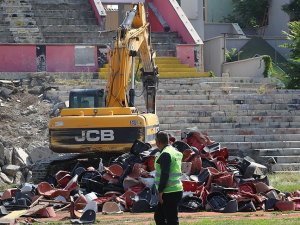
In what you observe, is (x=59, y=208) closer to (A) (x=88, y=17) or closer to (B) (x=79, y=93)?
(B) (x=79, y=93)

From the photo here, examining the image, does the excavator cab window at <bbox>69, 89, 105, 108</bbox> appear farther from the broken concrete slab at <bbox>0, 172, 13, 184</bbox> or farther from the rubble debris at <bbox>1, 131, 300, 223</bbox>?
the rubble debris at <bbox>1, 131, 300, 223</bbox>

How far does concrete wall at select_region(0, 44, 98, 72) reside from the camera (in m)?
31.9

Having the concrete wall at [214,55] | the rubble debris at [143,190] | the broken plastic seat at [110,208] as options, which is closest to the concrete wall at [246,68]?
the concrete wall at [214,55]

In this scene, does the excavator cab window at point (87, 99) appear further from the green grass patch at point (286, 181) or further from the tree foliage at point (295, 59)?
the tree foliage at point (295, 59)

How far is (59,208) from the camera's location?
56.5 feet

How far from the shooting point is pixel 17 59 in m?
32.0

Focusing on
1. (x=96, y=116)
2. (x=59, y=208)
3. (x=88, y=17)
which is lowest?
(x=59, y=208)

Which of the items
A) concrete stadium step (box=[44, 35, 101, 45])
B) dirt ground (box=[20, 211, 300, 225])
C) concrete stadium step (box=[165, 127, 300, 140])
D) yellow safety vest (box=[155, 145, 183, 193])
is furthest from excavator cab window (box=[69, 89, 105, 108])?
concrete stadium step (box=[44, 35, 101, 45])

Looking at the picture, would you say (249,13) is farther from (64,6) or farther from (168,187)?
(168,187)

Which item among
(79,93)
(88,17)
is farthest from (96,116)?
(88,17)

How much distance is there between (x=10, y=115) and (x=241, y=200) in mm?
11330

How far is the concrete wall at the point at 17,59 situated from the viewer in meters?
31.9

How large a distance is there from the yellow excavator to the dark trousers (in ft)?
27.3

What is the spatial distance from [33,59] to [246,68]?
862cm
